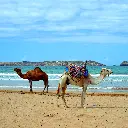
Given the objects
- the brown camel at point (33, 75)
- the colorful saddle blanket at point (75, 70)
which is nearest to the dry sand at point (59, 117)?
the colorful saddle blanket at point (75, 70)

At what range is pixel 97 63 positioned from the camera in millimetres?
139125

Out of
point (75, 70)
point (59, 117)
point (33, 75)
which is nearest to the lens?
point (59, 117)

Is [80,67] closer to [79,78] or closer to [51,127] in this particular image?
[79,78]

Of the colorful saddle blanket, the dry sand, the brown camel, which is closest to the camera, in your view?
the dry sand

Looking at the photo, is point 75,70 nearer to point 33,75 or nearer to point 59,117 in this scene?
point 59,117

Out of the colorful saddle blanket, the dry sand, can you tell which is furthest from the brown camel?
the colorful saddle blanket

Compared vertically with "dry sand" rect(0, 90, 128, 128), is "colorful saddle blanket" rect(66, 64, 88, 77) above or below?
above

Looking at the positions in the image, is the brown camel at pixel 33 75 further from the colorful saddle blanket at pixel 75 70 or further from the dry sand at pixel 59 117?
the colorful saddle blanket at pixel 75 70

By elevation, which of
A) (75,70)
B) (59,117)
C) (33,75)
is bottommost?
(59,117)

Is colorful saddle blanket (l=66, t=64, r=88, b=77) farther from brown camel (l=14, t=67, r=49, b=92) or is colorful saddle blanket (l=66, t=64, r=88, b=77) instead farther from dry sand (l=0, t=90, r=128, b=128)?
brown camel (l=14, t=67, r=49, b=92)

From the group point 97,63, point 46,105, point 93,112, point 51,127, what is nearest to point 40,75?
point 46,105

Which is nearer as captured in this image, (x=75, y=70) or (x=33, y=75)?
(x=75, y=70)

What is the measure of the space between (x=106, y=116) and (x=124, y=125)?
5.48 ft

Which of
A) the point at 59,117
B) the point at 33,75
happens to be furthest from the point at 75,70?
the point at 33,75
